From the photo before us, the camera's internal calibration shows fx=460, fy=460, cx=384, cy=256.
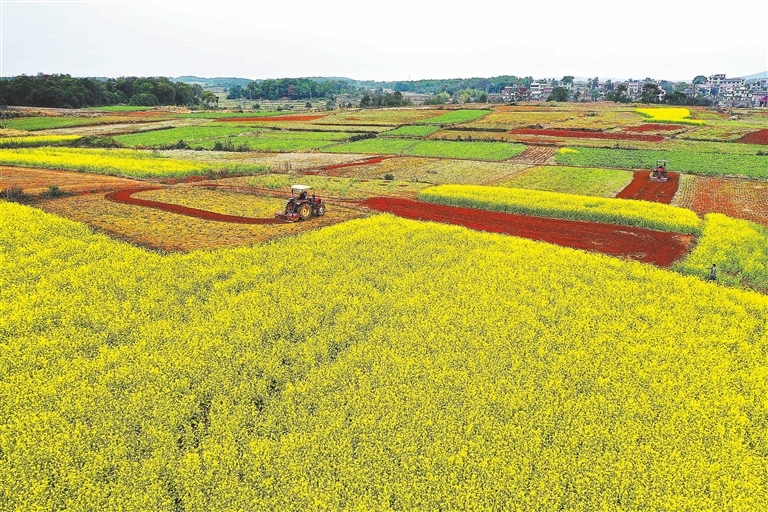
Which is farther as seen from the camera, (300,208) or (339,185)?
(339,185)

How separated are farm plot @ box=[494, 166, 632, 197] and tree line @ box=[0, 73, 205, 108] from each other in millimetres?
122881

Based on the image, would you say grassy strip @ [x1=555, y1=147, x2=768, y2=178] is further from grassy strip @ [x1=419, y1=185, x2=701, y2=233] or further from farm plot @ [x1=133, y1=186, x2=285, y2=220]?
farm plot @ [x1=133, y1=186, x2=285, y2=220]

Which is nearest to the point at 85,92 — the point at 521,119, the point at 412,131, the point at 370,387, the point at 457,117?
the point at 412,131

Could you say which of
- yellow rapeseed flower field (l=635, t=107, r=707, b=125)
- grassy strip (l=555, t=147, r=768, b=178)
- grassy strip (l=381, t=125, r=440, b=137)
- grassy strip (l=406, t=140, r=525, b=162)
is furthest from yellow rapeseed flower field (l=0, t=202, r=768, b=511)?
yellow rapeseed flower field (l=635, t=107, r=707, b=125)

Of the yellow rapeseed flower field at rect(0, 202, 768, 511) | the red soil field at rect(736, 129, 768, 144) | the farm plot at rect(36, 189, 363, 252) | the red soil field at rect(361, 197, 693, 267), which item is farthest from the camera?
the red soil field at rect(736, 129, 768, 144)

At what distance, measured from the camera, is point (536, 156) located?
6003 centimetres

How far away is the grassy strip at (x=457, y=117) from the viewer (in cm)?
9350

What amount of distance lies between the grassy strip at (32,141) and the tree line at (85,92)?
7074 cm

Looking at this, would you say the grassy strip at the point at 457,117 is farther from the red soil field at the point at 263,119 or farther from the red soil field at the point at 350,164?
the red soil field at the point at 350,164

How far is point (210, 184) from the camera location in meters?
39.3

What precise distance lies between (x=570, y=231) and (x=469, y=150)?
1460 inches

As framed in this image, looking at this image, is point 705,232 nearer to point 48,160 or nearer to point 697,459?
point 697,459

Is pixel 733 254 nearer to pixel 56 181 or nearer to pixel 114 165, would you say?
pixel 56 181

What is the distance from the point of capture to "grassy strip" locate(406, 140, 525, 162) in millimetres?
60556
